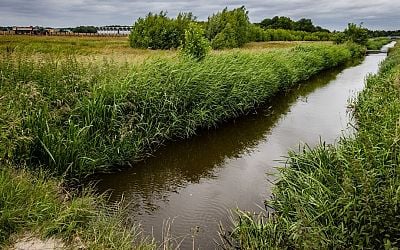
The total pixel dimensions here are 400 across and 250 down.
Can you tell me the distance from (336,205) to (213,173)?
3.56 meters

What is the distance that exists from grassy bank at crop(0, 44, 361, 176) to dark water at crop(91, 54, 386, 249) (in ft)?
1.41

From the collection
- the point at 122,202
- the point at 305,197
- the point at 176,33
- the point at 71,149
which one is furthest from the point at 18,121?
the point at 176,33

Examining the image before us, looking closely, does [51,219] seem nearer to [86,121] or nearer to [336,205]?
[86,121]

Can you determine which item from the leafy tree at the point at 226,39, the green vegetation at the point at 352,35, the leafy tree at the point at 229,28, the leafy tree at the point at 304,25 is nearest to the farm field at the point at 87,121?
the leafy tree at the point at 226,39

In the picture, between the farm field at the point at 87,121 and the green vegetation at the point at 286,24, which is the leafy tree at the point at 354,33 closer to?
the green vegetation at the point at 286,24

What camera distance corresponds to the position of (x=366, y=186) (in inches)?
141

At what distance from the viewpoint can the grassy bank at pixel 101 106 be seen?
631 cm

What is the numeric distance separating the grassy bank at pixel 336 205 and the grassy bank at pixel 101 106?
10.3ft

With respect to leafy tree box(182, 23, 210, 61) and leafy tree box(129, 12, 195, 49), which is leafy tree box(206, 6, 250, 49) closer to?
leafy tree box(129, 12, 195, 49)

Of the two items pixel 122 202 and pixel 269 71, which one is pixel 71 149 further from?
pixel 269 71

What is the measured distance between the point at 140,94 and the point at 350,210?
5.42 m

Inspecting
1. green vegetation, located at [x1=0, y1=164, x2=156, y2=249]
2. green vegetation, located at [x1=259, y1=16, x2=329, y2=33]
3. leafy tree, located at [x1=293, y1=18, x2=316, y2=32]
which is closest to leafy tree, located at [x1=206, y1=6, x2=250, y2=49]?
green vegetation, located at [x1=0, y1=164, x2=156, y2=249]

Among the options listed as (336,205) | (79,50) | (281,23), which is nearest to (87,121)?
(336,205)

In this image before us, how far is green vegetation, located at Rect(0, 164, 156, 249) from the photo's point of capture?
4.13m
